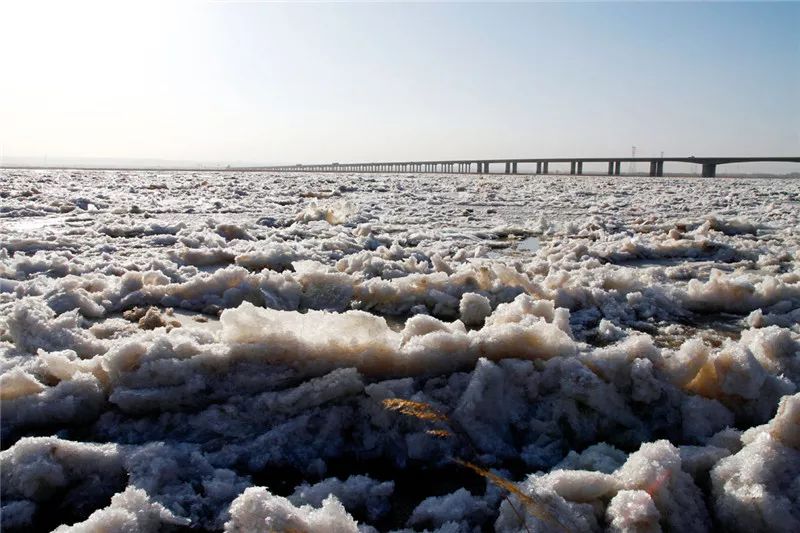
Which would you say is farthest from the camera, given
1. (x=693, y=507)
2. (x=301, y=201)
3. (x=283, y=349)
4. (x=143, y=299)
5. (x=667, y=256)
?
(x=301, y=201)

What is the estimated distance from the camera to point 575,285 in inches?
141

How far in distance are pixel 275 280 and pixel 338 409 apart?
1921 mm

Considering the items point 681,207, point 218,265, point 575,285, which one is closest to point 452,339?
point 575,285

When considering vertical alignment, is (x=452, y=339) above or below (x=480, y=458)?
above

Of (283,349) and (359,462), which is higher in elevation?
(283,349)

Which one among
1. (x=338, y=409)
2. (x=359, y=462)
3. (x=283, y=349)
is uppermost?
(x=283, y=349)

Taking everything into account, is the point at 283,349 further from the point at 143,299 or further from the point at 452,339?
→ the point at 143,299

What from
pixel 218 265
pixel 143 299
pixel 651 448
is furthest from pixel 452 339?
pixel 218 265

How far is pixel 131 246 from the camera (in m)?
5.89

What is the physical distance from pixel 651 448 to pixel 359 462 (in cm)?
89

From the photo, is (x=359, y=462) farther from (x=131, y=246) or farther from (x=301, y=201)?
(x=301, y=201)

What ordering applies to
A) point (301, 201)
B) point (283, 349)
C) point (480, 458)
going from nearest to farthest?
point (480, 458)
point (283, 349)
point (301, 201)

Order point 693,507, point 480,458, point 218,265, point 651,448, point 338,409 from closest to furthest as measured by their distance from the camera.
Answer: point 693,507 < point 651,448 < point 480,458 < point 338,409 < point 218,265

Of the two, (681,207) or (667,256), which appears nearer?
(667,256)
